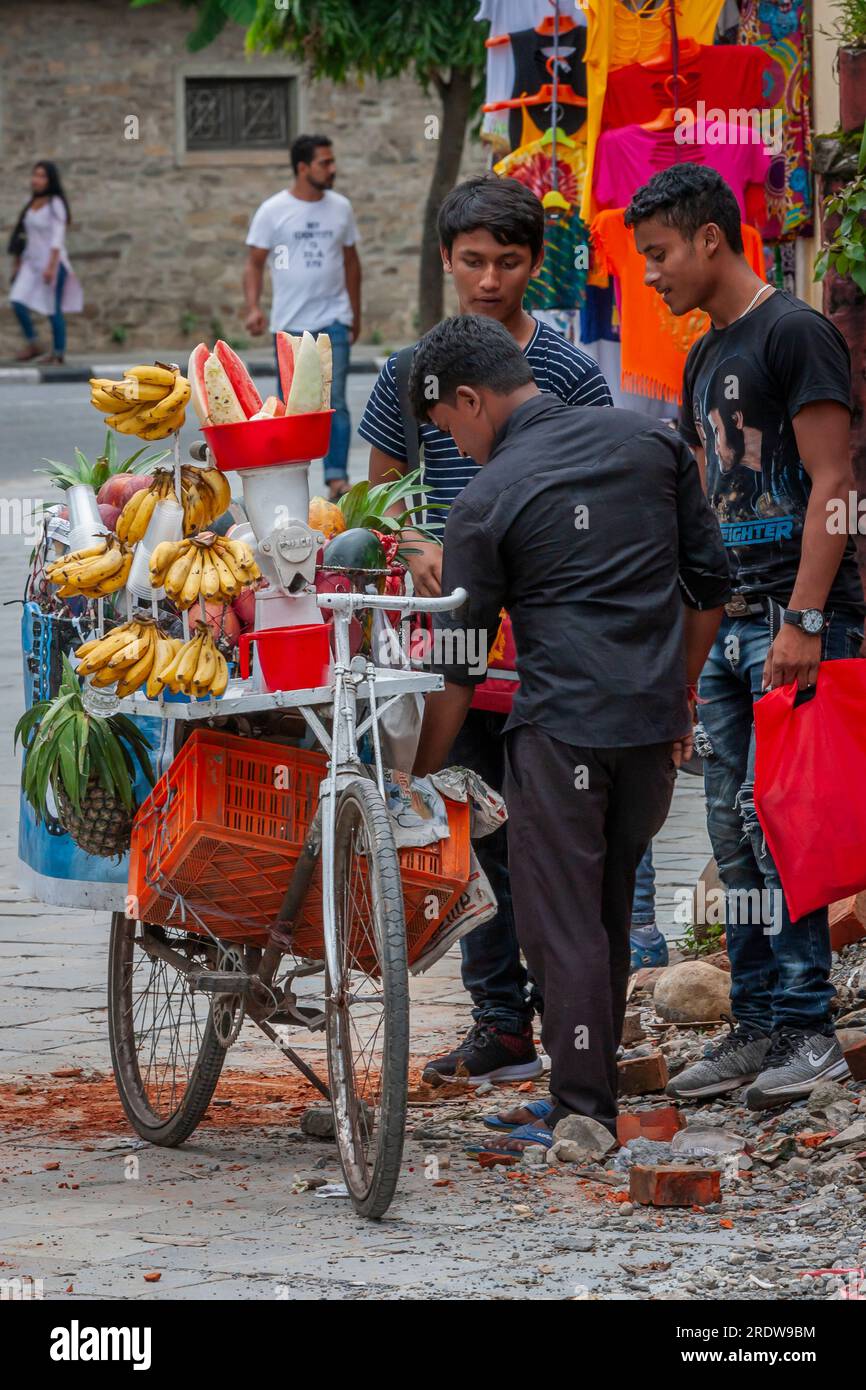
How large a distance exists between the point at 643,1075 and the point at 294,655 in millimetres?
1563

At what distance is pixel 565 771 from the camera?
15.9 ft

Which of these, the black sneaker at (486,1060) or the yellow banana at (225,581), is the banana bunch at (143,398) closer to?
the yellow banana at (225,581)

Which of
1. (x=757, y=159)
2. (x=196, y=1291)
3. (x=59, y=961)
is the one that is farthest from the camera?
(x=757, y=159)

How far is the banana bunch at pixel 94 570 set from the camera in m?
4.59

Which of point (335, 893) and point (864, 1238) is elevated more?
point (335, 893)

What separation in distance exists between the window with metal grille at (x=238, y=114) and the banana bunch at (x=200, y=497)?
26.5 metres

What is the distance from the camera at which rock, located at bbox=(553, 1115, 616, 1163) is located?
4832 millimetres

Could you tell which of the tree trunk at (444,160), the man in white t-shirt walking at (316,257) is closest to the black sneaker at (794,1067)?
the man in white t-shirt walking at (316,257)

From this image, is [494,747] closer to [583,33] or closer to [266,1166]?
[266,1166]

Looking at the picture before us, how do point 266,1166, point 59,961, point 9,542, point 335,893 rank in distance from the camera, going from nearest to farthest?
1. point 335,893
2. point 266,1166
3. point 59,961
4. point 9,542

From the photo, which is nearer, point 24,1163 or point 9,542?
point 24,1163

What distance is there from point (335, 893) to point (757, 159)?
4.55 metres

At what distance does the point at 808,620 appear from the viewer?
5.06 metres

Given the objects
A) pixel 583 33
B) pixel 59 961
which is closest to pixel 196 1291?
pixel 59 961
